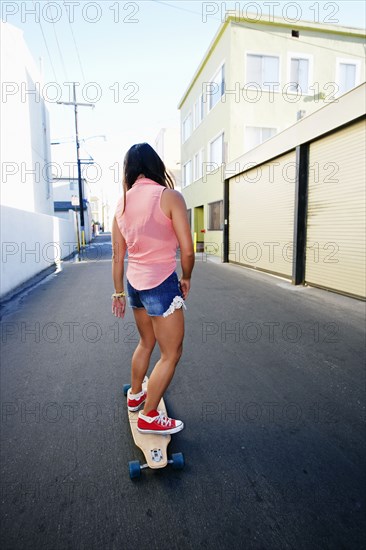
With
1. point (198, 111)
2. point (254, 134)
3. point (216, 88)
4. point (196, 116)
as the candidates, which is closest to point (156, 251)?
point (254, 134)

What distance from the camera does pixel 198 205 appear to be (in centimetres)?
2048

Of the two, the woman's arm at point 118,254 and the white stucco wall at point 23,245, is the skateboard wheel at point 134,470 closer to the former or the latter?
the woman's arm at point 118,254

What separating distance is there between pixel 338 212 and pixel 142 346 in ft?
20.2

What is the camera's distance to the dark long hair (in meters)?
2.24

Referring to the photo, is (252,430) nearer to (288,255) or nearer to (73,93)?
(288,255)

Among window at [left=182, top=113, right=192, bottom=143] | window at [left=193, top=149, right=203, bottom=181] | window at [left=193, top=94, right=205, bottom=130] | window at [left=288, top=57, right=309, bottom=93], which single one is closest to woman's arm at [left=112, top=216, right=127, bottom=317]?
window at [left=288, top=57, right=309, bottom=93]

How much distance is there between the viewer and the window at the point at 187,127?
22688 millimetres

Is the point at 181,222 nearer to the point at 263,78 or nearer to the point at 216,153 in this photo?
the point at 216,153

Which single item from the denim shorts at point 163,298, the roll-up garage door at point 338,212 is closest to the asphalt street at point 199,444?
the denim shorts at point 163,298

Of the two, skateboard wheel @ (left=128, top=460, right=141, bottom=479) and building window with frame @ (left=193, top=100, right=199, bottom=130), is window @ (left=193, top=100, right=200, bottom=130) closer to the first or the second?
building window with frame @ (left=193, top=100, right=199, bottom=130)

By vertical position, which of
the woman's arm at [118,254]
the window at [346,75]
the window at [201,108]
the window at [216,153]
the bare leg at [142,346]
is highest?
the window at [346,75]

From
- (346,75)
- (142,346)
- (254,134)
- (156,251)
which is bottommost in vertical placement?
(142,346)

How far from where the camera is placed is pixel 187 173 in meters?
23.9

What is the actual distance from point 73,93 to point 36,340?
2415cm
